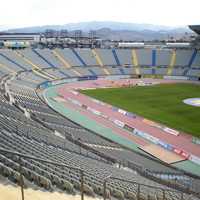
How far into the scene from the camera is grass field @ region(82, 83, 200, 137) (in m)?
43.0

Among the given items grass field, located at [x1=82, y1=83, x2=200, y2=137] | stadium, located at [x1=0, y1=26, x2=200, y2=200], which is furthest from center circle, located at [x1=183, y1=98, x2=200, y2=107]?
grass field, located at [x1=82, y1=83, x2=200, y2=137]

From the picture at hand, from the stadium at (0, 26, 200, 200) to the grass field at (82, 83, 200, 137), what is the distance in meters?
0.14

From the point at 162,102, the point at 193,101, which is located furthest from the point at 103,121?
the point at 193,101

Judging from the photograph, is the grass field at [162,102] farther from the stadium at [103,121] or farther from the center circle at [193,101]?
the center circle at [193,101]

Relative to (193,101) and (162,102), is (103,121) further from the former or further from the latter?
(193,101)

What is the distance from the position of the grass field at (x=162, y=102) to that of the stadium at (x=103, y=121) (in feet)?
0.46

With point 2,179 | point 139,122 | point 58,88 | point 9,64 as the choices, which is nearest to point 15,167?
point 2,179

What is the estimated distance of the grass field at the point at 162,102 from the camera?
43.0 meters

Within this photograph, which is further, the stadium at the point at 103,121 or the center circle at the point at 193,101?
the center circle at the point at 193,101

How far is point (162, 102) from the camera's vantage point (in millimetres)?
54750

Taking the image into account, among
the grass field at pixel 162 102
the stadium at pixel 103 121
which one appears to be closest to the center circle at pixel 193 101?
the stadium at pixel 103 121

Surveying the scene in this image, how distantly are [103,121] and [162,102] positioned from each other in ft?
48.2

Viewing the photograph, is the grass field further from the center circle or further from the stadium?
the center circle

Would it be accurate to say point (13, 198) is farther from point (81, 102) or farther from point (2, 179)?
point (81, 102)
